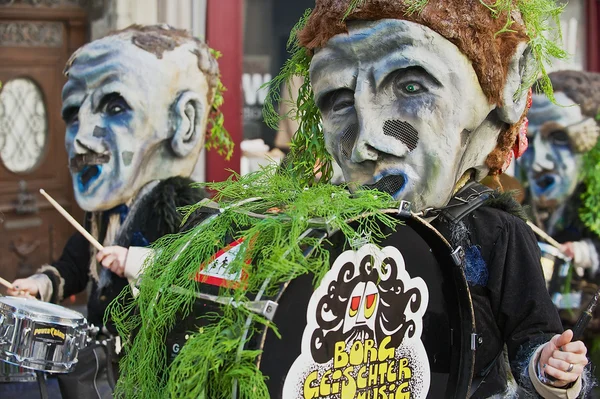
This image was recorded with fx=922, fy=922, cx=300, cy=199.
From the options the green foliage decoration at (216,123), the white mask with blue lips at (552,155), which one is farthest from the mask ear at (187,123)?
the white mask with blue lips at (552,155)

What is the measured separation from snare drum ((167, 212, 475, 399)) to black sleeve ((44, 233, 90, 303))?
2082mm

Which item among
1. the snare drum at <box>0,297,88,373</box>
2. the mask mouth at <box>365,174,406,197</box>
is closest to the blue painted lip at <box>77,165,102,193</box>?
the snare drum at <box>0,297,88,373</box>

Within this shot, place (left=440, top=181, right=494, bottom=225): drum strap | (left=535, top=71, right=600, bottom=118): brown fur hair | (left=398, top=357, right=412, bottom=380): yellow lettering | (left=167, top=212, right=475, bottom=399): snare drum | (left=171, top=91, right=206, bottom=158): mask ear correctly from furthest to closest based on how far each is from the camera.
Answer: (left=535, top=71, right=600, bottom=118): brown fur hair → (left=171, top=91, right=206, bottom=158): mask ear → (left=440, top=181, right=494, bottom=225): drum strap → (left=398, top=357, right=412, bottom=380): yellow lettering → (left=167, top=212, right=475, bottom=399): snare drum

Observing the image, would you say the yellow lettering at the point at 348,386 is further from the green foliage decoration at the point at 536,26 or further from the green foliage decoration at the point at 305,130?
the green foliage decoration at the point at 536,26

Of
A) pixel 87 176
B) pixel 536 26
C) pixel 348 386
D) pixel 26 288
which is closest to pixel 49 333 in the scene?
pixel 26 288

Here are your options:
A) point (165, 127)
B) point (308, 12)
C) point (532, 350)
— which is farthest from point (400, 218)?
point (165, 127)

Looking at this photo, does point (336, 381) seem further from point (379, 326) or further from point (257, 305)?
point (257, 305)

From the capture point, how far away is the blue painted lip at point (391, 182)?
8.46 feet

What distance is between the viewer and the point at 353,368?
2.33m

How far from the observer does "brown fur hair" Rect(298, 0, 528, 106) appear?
2.54m

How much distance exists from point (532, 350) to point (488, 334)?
16 cm

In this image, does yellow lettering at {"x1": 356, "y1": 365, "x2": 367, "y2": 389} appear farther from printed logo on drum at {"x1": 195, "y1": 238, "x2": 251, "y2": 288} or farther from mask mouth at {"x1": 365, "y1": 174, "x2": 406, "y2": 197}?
mask mouth at {"x1": 365, "y1": 174, "x2": 406, "y2": 197}

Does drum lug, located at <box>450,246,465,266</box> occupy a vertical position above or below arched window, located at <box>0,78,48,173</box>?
below

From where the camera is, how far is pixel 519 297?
8.56 feet
